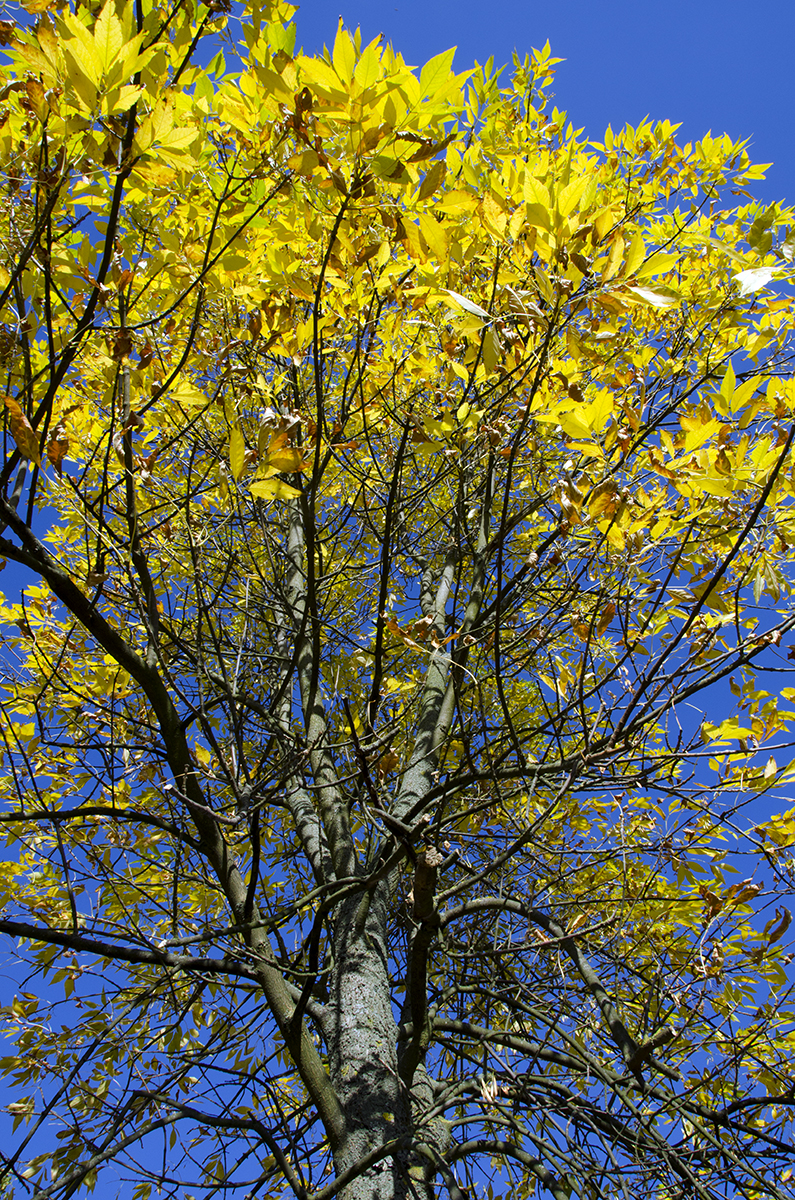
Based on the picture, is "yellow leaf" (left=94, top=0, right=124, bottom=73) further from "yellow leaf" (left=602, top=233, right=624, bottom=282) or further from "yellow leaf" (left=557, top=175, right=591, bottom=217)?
"yellow leaf" (left=602, top=233, right=624, bottom=282)

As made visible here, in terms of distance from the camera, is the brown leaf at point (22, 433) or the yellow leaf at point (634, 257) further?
the brown leaf at point (22, 433)

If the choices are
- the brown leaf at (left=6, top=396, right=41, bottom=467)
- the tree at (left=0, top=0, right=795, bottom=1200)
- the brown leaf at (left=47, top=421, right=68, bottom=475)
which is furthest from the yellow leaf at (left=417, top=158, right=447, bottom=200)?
the brown leaf at (left=47, top=421, right=68, bottom=475)

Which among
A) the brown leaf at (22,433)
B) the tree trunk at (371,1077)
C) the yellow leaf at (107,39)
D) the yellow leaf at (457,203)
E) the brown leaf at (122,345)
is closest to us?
the yellow leaf at (107,39)

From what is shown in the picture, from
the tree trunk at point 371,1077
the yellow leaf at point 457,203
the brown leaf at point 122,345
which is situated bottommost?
the tree trunk at point 371,1077

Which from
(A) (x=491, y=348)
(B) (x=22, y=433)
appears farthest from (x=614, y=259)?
(B) (x=22, y=433)

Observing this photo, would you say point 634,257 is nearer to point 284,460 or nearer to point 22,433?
point 284,460

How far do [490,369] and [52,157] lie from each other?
137cm

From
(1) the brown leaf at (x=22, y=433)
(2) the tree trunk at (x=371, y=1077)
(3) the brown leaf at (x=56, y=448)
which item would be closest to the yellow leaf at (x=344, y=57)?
(1) the brown leaf at (x=22, y=433)

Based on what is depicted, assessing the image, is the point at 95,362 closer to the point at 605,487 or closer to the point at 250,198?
the point at 250,198

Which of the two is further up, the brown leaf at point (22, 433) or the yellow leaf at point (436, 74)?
the brown leaf at point (22, 433)

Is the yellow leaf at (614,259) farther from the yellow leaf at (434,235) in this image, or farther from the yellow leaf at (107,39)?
the yellow leaf at (107,39)

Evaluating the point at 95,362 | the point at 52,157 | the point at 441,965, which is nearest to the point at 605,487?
the point at 95,362

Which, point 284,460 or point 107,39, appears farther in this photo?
point 284,460

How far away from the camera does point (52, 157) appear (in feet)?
5.98
